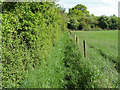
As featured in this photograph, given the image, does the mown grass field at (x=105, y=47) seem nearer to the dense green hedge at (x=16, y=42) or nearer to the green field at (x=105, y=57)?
the green field at (x=105, y=57)

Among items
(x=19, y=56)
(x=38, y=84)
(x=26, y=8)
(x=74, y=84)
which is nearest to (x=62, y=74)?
(x=74, y=84)

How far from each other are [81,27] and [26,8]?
66003mm

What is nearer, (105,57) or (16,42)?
(16,42)

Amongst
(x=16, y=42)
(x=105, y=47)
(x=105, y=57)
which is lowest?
(x=105, y=57)

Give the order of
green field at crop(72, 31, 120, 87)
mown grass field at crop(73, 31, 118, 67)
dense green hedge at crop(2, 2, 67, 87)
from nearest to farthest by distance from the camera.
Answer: dense green hedge at crop(2, 2, 67, 87) → green field at crop(72, 31, 120, 87) → mown grass field at crop(73, 31, 118, 67)

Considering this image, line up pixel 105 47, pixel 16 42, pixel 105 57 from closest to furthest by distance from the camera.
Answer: pixel 16 42, pixel 105 57, pixel 105 47

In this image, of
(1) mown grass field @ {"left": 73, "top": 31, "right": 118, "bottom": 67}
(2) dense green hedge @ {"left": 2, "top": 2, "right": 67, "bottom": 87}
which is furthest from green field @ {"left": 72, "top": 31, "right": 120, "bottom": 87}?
(2) dense green hedge @ {"left": 2, "top": 2, "right": 67, "bottom": 87}

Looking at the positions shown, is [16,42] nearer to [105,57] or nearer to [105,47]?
[105,57]

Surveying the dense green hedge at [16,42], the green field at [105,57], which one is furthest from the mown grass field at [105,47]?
the dense green hedge at [16,42]

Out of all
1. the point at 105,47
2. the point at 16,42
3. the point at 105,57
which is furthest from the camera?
the point at 105,47

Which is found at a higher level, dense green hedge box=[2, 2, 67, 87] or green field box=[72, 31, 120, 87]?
dense green hedge box=[2, 2, 67, 87]

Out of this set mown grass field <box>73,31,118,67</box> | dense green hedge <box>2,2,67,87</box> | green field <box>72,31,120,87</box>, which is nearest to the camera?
dense green hedge <box>2,2,67,87</box>

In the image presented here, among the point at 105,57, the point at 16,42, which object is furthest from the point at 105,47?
the point at 16,42

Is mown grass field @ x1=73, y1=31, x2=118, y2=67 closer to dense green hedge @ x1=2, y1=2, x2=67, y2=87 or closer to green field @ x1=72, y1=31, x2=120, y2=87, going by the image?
green field @ x1=72, y1=31, x2=120, y2=87
